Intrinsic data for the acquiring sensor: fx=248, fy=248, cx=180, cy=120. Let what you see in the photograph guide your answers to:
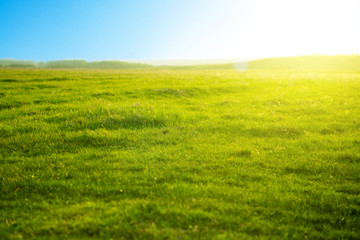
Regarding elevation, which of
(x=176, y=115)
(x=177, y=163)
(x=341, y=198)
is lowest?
(x=341, y=198)

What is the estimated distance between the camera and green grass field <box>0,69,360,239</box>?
16.6 ft

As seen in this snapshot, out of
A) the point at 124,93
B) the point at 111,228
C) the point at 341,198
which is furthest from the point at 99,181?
the point at 124,93

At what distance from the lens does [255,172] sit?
24.3 ft

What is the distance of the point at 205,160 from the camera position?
8.01 metres

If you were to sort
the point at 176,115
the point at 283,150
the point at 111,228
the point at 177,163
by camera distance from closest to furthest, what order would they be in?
the point at 111,228 → the point at 177,163 → the point at 283,150 → the point at 176,115

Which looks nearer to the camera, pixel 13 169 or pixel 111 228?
pixel 111 228

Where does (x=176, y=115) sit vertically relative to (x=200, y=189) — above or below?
above

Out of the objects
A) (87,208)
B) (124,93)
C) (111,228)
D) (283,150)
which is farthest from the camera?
(124,93)

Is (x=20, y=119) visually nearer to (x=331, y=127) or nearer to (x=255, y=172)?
(x=255, y=172)

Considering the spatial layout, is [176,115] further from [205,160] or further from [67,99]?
[67,99]

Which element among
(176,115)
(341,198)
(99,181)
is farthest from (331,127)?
(99,181)

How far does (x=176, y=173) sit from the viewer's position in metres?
7.11

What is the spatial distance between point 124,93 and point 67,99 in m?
4.07

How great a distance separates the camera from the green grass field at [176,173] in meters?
5.06
